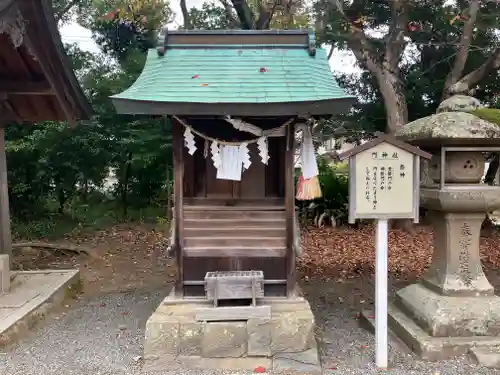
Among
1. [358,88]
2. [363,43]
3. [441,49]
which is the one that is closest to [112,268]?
Result: [363,43]

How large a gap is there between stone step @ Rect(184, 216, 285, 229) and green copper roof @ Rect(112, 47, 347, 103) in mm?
1528

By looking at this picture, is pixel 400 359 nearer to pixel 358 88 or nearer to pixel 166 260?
pixel 166 260

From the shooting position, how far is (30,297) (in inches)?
242

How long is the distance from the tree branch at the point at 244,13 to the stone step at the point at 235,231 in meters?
7.86

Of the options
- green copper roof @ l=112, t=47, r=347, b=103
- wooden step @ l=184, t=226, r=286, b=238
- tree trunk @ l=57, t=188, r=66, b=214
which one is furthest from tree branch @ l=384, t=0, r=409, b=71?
tree trunk @ l=57, t=188, r=66, b=214

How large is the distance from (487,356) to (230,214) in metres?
3.20

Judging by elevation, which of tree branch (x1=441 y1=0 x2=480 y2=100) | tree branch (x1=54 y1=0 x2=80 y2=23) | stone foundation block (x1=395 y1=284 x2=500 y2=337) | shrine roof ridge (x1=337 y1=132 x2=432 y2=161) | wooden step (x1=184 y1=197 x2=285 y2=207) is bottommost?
stone foundation block (x1=395 y1=284 x2=500 y2=337)

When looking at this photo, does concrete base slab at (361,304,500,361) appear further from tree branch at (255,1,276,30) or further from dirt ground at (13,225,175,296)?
tree branch at (255,1,276,30)

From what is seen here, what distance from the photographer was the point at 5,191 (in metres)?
7.23

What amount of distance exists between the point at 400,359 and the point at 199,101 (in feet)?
11.5

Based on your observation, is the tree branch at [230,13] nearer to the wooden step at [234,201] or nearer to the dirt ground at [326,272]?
the dirt ground at [326,272]

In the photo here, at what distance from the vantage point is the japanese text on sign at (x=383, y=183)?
451 centimetres

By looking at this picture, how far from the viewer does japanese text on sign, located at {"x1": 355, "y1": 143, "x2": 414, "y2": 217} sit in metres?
4.51

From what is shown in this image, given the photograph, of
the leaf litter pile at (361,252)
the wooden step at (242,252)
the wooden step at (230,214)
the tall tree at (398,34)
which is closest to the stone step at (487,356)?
the wooden step at (242,252)
